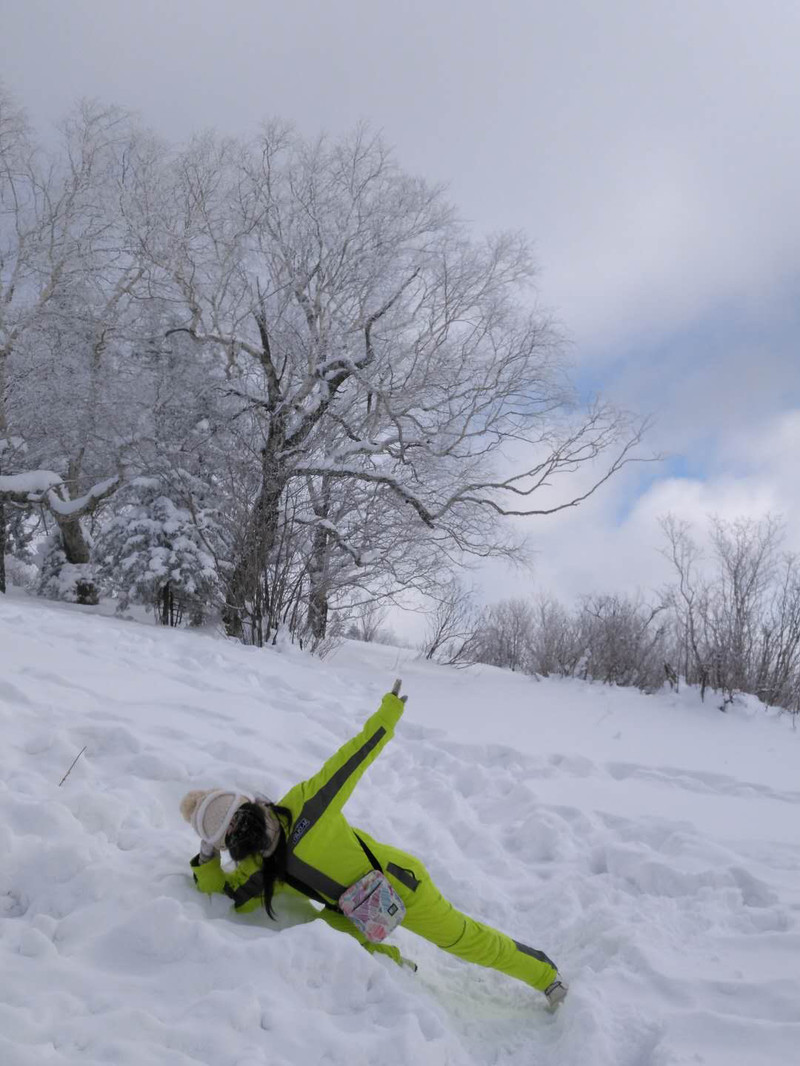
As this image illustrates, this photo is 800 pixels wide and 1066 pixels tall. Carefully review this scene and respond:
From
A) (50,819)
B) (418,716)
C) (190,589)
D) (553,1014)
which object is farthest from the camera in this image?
(190,589)

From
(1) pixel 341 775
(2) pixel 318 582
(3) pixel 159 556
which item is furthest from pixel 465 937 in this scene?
(3) pixel 159 556

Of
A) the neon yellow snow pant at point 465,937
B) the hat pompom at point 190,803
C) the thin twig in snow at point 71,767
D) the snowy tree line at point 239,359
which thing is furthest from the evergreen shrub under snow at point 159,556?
the neon yellow snow pant at point 465,937

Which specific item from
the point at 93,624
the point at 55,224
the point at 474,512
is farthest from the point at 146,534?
the point at 55,224

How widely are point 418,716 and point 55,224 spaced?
13.3m

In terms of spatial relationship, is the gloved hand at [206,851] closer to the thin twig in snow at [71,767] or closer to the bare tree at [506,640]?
the thin twig in snow at [71,767]

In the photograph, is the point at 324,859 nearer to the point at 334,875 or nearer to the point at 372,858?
the point at 334,875

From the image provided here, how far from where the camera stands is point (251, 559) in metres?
9.55

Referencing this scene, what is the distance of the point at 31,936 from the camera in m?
2.17

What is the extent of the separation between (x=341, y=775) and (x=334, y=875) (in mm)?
361

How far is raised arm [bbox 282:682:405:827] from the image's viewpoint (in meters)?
2.71

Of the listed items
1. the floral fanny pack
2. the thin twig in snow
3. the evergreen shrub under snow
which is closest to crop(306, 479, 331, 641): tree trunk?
the evergreen shrub under snow

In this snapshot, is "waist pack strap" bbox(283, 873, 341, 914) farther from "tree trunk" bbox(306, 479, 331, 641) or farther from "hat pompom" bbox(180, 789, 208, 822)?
"tree trunk" bbox(306, 479, 331, 641)

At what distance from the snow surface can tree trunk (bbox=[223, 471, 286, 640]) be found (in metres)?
2.94

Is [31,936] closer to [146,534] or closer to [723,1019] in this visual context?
[723,1019]
